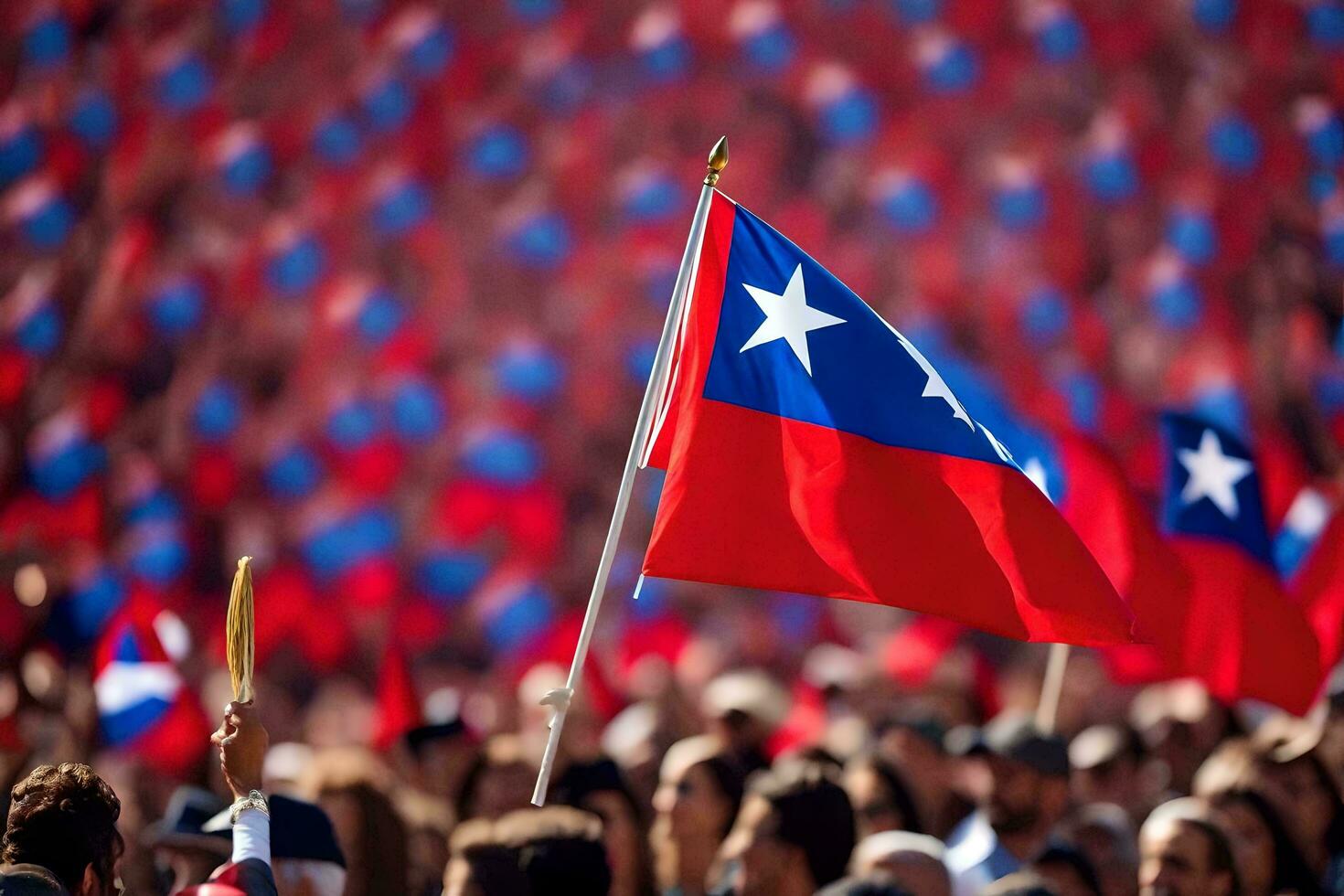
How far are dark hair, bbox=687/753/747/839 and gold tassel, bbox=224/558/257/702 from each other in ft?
3.23

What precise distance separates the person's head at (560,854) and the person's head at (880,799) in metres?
0.74

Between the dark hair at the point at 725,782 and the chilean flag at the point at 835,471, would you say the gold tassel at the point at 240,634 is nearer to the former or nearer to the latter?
the chilean flag at the point at 835,471

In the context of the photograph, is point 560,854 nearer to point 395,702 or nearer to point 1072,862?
point 1072,862

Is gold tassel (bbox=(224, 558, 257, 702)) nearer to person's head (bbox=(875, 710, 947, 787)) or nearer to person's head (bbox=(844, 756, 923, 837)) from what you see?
person's head (bbox=(844, 756, 923, 837))

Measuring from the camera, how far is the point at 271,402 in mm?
8148

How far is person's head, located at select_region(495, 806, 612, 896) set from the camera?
179 centimetres

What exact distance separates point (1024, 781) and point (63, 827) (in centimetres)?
142

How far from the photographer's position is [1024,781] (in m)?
2.46

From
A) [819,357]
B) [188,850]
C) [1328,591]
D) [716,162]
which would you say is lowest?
[188,850]

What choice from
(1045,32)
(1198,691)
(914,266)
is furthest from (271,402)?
(1198,691)

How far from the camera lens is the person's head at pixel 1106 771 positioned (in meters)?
3.11

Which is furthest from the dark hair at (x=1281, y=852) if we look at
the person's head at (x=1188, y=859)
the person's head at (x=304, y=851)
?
the person's head at (x=304, y=851)

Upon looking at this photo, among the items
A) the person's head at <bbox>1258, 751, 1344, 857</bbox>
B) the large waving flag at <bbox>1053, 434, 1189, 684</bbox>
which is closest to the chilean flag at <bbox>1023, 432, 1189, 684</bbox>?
the large waving flag at <bbox>1053, 434, 1189, 684</bbox>

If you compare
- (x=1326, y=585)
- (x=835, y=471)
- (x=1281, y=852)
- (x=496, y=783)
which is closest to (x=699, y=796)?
(x=496, y=783)
